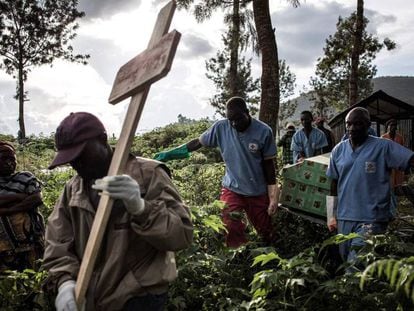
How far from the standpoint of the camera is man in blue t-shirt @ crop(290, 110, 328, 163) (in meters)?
7.70

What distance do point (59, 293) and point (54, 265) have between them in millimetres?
160

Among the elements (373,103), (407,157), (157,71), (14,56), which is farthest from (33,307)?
(14,56)

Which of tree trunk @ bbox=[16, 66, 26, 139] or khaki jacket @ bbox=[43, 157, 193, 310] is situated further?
tree trunk @ bbox=[16, 66, 26, 139]

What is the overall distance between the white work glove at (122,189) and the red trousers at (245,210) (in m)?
3.13

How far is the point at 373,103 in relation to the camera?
60.9 feet

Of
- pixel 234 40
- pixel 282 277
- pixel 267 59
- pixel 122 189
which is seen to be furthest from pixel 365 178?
pixel 234 40

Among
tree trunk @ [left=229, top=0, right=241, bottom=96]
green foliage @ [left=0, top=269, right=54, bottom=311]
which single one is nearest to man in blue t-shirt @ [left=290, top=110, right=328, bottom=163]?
green foliage @ [left=0, top=269, right=54, bottom=311]

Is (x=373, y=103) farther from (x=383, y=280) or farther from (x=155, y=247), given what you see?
(x=155, y=247)

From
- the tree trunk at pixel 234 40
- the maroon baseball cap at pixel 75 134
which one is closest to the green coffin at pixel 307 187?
the maroon baseball cap at pixel 75 134

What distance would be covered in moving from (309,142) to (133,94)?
20.1ft

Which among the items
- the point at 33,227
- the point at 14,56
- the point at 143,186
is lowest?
the point at 33,227

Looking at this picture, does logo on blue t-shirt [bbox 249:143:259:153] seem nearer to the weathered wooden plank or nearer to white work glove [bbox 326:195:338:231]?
white work glove [bbox 326:195:338:231]

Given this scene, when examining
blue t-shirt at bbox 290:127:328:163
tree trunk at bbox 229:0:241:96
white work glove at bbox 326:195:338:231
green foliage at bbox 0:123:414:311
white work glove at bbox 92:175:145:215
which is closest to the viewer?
white work glove at bbox 92:175:145:215

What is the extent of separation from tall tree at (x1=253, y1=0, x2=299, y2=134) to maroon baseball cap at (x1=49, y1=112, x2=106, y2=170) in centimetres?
662
